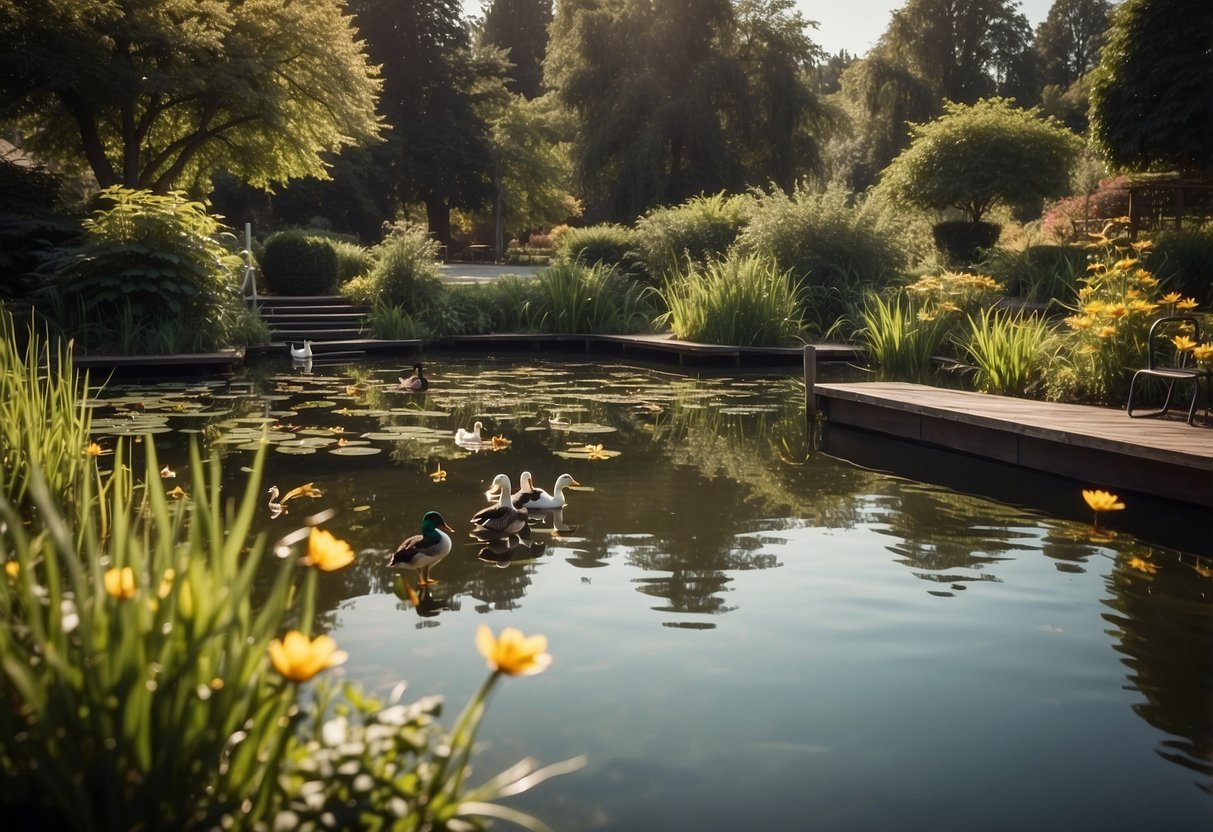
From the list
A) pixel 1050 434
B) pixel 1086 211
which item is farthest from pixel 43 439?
pixel 1086 211

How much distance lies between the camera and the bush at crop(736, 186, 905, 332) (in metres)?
17.5

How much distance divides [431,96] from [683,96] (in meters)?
10.00

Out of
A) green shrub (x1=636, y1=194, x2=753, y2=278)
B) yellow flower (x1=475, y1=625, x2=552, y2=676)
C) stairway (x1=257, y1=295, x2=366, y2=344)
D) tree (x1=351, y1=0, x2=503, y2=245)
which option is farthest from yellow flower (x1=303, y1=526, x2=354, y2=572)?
tree (x1=351, y1=0, x2=503, y2=245)

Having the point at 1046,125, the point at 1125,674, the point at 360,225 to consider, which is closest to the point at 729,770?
the point at 1125,674

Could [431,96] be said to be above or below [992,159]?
above

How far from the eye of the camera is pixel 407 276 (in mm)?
18922

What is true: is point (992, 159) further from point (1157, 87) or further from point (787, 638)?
point (787, 638)

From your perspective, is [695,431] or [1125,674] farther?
[695,431]

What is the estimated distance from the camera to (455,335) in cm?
1822

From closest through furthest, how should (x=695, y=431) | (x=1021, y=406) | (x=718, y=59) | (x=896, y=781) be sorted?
(x=896, y=781) → (x=1021, y=406) → (x=695, y=431) → (x=718, y=59)

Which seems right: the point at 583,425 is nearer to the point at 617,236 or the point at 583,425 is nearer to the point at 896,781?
the point at 896,781

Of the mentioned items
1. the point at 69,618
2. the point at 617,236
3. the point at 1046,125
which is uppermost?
the point at 1046,125

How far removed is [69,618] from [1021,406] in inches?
305

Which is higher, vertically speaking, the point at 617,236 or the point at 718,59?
the point at 718,59
